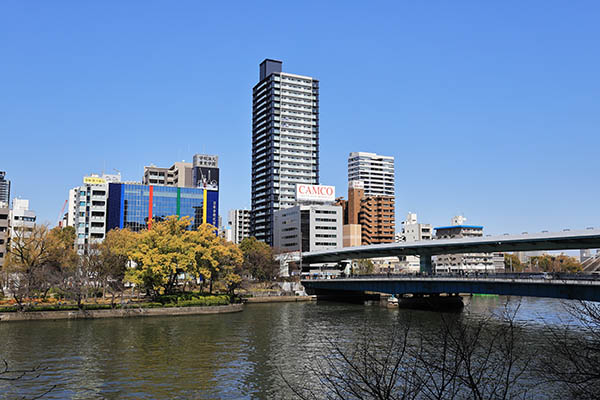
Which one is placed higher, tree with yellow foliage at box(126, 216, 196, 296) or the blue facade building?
the blue facade building

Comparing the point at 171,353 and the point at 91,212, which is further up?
the point at 91,212

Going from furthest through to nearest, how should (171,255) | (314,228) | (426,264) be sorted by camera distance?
(314,228) < (426,264) < (171,255)

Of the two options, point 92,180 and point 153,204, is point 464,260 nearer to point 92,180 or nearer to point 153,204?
point 153,204

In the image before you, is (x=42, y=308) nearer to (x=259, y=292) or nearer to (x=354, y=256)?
(x=259, y=292)

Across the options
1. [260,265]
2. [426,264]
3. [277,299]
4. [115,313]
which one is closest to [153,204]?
[260,265]

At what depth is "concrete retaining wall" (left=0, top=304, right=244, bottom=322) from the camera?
6425 centimetres

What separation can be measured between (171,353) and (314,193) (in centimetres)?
12826

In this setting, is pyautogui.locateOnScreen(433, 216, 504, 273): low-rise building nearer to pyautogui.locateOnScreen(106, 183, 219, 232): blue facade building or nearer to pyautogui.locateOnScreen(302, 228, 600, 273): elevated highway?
pyautogui.locateOnScreen(302, 228, 600, 273): elevated highway

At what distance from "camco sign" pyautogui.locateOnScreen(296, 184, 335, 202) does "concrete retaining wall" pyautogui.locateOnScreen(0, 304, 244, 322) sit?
88561 millimetres

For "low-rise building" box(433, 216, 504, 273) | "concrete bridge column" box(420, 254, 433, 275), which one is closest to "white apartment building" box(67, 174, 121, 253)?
"concrete bridge column" box(420, 254, 433, 275)

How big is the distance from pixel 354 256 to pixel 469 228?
89.9 m

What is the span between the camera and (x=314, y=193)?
16912cm

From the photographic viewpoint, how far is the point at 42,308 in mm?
67312

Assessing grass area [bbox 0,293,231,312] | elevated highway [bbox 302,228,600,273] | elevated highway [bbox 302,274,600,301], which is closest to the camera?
elevated highway [bbox 302,274,600,301]
